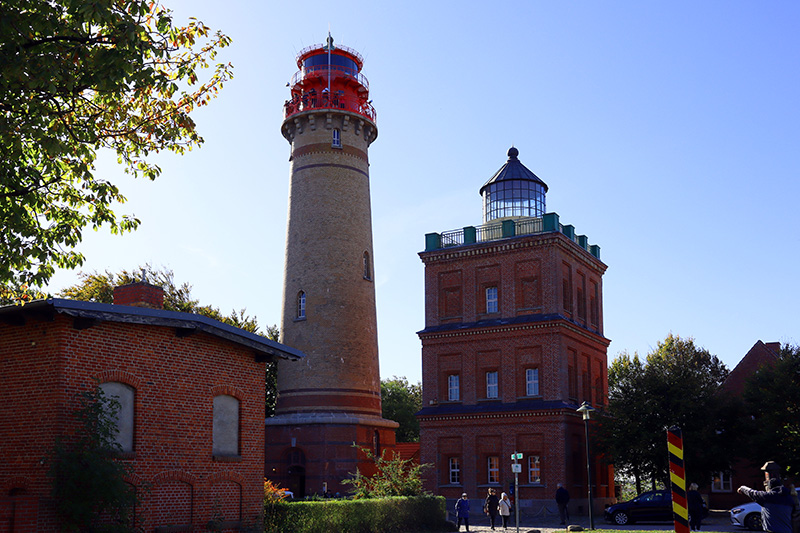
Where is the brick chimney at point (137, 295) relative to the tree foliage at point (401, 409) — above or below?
above

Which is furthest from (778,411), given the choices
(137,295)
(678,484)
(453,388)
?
(678,484)

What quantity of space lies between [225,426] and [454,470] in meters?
23.4

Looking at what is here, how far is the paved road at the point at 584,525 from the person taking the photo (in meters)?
31.8

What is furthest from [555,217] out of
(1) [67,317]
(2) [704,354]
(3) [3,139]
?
(3) [3,139]

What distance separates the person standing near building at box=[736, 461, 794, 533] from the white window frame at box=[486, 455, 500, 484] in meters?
31.6

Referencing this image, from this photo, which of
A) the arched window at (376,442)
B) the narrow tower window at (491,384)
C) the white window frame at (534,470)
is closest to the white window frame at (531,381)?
the narrow tower window at (491,384)

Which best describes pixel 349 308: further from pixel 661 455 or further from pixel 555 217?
→ pixel 661 455

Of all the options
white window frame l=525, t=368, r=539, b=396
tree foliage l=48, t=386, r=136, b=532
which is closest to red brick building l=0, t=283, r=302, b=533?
tree foliage l=48, t=386, r=136, b=532

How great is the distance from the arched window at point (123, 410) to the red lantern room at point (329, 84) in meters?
28.2

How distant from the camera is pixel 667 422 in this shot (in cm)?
3903

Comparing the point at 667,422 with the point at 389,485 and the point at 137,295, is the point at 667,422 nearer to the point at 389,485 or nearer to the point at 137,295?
the point at 389,485

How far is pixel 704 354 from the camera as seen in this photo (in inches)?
2271

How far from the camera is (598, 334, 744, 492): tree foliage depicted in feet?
127

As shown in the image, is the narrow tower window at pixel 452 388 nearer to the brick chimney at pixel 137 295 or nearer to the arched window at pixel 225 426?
the brick chimney at pixel 137 295
